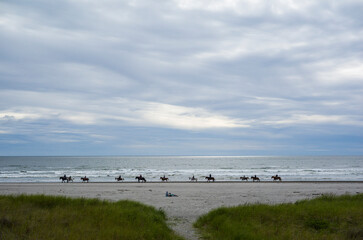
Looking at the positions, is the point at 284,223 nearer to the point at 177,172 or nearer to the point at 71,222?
the point at 71,222

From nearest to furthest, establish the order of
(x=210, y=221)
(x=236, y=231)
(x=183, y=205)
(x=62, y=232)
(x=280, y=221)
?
1. (x=62, y=232)
2. (x=236, y=231)
3. (x=280, y=221)
4. (x=210, y=221)
5. (x=183, y=205)

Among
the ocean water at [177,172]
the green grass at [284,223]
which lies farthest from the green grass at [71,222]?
the ocean water at [177,172]

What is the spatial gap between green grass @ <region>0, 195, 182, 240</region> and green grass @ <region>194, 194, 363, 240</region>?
177 centimetres

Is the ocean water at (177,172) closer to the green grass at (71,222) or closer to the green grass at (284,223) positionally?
the green grass at (71,222)

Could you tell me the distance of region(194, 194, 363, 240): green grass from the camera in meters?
8.46

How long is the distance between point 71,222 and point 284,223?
7077 mm

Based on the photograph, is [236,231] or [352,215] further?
[352,215]

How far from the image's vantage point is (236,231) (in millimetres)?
8500

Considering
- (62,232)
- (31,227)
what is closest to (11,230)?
(31,227)

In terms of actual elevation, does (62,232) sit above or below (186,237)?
above

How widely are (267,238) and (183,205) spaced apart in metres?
8.46

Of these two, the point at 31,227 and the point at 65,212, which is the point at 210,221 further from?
the point at 31,227

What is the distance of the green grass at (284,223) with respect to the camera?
8461 mm

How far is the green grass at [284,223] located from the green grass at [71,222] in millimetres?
1768
